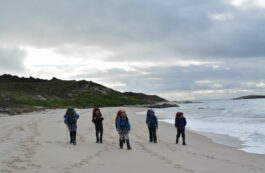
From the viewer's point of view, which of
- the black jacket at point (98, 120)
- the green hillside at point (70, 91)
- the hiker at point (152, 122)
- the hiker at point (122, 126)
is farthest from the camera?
the green hillside at point (70, 91)

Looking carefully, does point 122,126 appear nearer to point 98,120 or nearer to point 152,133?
point 98,120

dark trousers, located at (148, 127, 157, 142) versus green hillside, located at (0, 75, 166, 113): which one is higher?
green hillside, located at (0, 75, 166, 113)

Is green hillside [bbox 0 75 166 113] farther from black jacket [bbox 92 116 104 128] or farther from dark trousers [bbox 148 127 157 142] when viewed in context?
black jacket [bbox 92 116 104 128]

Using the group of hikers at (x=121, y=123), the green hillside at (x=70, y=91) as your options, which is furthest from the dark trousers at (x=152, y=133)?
the green hillside at (x=70, y=91)

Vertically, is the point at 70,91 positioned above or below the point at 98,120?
above

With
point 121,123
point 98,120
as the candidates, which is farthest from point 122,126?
point 98,120

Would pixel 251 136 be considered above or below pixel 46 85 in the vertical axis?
below

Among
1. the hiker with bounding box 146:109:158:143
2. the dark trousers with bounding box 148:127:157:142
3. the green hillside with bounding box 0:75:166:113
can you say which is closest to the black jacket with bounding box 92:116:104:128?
the hiker with bounding box 146:109:158:143

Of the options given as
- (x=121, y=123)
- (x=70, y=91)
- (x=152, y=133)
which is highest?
(x=70, y=91)

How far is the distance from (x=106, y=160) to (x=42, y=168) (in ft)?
9.35

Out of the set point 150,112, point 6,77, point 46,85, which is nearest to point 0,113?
point 150,112

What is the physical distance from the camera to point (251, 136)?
22703 millimetres

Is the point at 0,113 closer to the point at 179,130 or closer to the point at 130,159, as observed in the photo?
the point at 179,130

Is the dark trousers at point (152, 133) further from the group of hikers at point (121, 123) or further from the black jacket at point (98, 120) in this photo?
the black jacket at point (98, 120)
